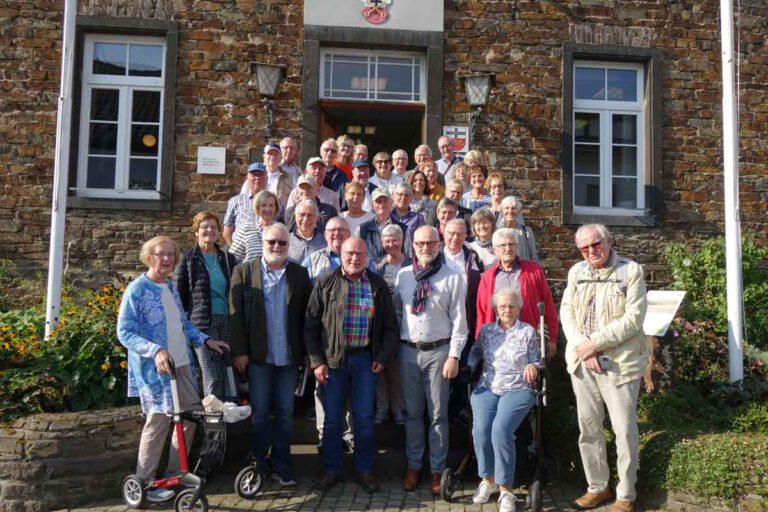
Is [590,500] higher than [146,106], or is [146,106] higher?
[146,106]

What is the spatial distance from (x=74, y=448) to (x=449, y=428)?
2635mm

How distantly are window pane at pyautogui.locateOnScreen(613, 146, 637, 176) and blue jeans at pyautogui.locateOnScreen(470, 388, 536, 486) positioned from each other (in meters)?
5.57

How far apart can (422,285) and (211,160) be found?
15.3 feet

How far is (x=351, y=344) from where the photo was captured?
5.23 m

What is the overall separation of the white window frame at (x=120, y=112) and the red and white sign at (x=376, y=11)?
246 centimetres

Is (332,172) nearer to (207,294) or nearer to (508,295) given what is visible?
(207,294)

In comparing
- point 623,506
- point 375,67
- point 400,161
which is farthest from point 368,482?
point 375,67

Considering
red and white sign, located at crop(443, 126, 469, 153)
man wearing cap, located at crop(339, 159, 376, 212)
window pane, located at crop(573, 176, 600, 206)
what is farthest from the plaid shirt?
window pane, located at crop(573, 176, 600, 206)

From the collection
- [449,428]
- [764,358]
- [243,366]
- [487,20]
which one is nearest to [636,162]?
[487,20]

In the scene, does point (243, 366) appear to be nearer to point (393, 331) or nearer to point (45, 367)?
point (393, 331)

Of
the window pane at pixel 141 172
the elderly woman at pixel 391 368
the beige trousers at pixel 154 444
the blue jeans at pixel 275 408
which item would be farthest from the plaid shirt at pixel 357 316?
the window pane at pixel 141 172

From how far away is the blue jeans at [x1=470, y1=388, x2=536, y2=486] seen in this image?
192 inches

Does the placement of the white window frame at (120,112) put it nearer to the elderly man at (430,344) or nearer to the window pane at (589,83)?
the elderly man at (430,344)

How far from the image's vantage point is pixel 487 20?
9.38m
